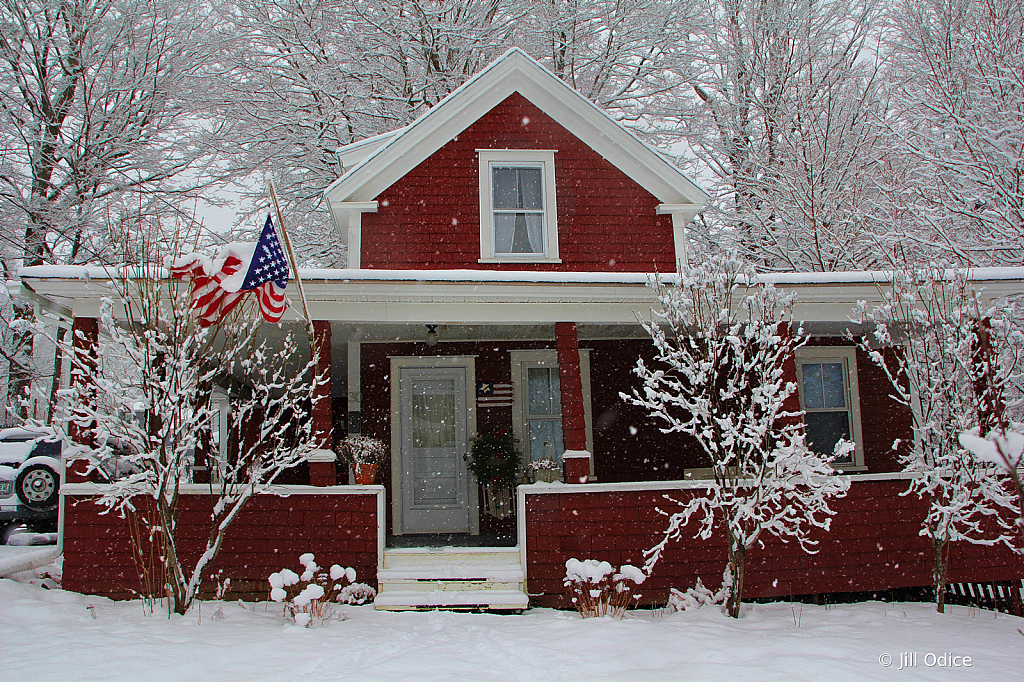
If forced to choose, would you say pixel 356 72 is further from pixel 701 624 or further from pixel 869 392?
pixel 701 624

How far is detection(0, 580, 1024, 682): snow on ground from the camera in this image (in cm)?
454

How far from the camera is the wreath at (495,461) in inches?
344

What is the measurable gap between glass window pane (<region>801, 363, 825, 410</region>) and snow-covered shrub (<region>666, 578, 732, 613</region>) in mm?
4140

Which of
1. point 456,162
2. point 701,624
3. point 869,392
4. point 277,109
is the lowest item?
point 701,624

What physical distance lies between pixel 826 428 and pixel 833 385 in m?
0.62

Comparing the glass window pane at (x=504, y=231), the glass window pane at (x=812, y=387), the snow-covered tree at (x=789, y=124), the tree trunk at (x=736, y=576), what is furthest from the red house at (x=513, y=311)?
the snow-covered tree at (x=789, y=124)

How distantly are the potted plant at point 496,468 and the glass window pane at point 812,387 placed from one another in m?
4.20

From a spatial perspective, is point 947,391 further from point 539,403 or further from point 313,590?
point 313,590

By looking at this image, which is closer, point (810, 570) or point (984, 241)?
point (810, 570)

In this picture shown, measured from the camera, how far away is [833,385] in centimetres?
991

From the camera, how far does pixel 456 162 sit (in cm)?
936

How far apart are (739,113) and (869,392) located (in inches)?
339

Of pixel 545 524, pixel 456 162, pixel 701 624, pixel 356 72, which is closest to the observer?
pixel 701 624

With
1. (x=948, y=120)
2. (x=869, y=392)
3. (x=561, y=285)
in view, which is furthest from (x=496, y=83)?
(x=948, y=120)
